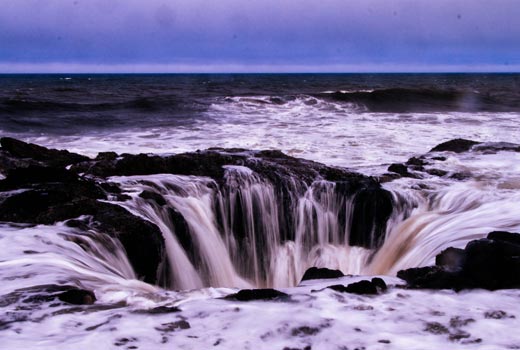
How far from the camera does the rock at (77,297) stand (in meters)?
3.52

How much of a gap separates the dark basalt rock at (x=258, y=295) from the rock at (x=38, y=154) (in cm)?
475

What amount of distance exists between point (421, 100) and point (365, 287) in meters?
31.9

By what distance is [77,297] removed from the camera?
354 centimetres

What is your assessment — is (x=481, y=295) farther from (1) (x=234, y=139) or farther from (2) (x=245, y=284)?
(1) (x=234, y=139)

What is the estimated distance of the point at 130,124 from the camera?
20.3 metres

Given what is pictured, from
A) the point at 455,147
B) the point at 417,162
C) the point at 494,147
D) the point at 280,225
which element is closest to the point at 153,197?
the point at 280,225

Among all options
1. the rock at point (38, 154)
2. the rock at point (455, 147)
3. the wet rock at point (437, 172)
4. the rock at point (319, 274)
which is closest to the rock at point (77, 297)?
the rock at point (319, 274)

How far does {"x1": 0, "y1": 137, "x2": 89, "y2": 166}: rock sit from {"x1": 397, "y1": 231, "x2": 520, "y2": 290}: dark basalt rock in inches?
213

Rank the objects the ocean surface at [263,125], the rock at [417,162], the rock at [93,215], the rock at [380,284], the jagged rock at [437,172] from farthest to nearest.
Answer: the ocean surface at [263,125]
the rock at [417,162]
the jagged rock at [437,172]
the rock at [93,215]
the rock at [380,284]

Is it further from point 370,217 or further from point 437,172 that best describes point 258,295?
point 437,172

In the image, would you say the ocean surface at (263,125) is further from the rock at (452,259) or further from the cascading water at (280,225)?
the rock at (452,259)

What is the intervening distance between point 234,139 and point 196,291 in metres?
11.7

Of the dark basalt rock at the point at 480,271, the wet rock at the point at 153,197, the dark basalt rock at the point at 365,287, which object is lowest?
the dark basalt rock at the point at 365,287

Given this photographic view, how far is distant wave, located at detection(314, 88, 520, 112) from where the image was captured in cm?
3009
